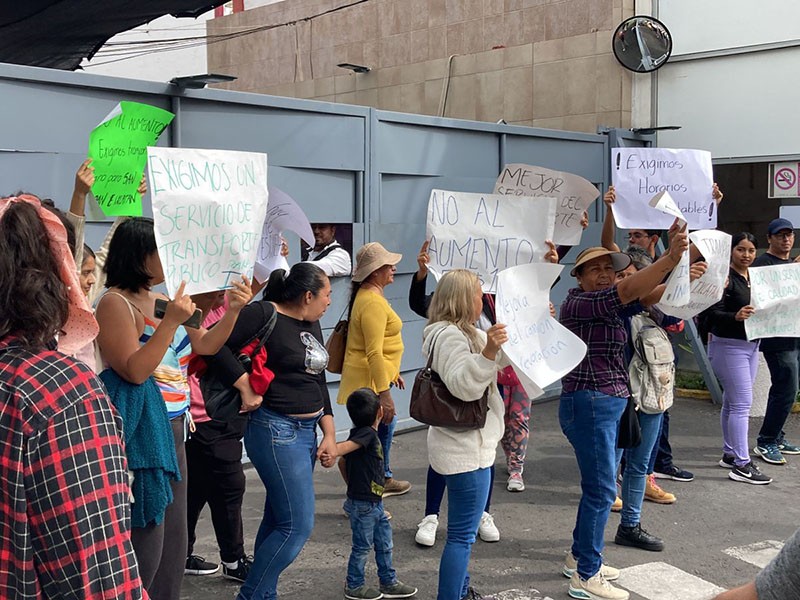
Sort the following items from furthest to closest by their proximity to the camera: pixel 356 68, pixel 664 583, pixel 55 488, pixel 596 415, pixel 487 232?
pixel 356 68 → pixel 487 232 → pixel 664 583 → pixel 596 415 → pixel 55 488

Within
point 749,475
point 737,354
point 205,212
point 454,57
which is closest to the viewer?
point 205,212

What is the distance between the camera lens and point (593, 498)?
465 cm

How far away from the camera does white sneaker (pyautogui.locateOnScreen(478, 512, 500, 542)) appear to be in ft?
18.1

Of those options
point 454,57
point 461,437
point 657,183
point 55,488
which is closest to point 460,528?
point 461,437

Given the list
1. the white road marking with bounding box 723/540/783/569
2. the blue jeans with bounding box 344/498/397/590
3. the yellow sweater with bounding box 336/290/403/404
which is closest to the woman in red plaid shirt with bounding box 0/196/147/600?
the blue jeans with bounding box 344/498/397/590

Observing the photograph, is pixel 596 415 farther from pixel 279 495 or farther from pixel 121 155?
pixel 121 155

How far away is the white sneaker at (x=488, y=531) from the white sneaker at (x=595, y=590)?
865 millimetres

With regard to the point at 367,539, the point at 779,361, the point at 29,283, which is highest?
the point at 29,283

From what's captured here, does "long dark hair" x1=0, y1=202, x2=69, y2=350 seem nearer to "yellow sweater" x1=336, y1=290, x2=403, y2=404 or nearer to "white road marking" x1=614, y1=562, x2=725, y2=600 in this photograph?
"yellow sweater" x1=336, y1=290, x2=403, y2=404

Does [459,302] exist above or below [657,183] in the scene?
below

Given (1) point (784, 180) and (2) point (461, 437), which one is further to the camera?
(1) point (784, 180)

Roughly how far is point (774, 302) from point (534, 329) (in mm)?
3424

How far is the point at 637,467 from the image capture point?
537 centimetres

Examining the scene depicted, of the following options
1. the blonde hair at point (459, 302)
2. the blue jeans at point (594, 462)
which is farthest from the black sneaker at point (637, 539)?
the blonde hair at point (459, 302)
